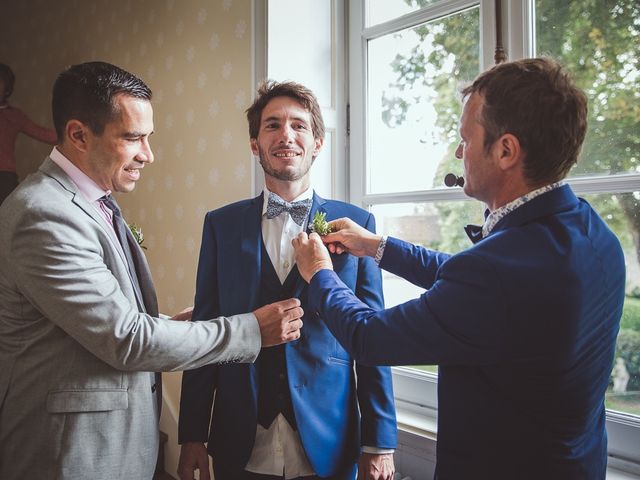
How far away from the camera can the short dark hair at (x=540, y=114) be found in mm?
1034

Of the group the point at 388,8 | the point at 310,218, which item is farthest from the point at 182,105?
the point at 310,218

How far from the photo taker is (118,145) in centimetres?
138

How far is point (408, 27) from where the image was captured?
212 centimetres

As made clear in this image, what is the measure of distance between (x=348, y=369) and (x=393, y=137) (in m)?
1.10

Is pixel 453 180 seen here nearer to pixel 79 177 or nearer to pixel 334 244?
pixel 334 244

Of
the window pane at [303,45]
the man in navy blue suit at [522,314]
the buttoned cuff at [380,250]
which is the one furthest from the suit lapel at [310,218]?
the window pane at [303,45]

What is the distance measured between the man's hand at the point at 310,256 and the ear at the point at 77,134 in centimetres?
62

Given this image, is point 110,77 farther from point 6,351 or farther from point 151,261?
point 151,261

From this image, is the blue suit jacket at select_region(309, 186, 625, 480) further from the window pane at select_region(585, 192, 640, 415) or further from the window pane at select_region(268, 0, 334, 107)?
the window pane at select_region(268, 0, 334, 107)

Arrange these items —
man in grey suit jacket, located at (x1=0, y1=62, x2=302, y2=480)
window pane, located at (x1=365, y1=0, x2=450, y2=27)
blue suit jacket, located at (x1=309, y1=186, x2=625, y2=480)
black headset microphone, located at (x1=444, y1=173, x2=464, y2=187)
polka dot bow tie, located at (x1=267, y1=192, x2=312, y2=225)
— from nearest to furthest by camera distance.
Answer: blue suit jacket, located at (x1=309, y1=186, x2=625, y2=480) → man in grey suit jacket, located at (x1=0, y1=62, x2=302, y2=480) → polka dot bow tie, located at (x1=267, y1=192, x2=312, y2=225) → black headset microphone, located at (x1=444, y1=173, x2=464, y2=187) → window pane, located at (x1=365, y1=0, x2=450, y2=27)

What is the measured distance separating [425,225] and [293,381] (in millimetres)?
929

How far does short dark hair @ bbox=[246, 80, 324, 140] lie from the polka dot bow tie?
9.8 inches

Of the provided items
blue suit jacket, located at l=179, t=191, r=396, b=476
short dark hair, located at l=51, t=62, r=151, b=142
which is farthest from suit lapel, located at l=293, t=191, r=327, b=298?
short dark hair, located at l=51, t=62, r=151, b=142

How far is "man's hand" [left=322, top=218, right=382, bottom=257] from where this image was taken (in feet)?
4.90
